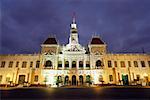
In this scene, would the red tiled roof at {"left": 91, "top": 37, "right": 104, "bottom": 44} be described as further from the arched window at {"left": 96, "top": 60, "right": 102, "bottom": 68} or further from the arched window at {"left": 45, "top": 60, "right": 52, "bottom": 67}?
the arched window at {"left": 45, "top": 60, "right": 52, "bottom": 67}

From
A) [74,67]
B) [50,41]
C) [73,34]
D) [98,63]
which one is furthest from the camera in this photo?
[73,34]

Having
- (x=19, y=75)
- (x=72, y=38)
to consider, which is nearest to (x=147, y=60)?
(x=72, y=38)

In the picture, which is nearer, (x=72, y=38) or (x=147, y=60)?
(x=147, y=60)

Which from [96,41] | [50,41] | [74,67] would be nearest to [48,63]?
[74,67]

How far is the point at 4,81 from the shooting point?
3994 centimetres

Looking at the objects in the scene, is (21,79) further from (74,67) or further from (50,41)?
(74,67)

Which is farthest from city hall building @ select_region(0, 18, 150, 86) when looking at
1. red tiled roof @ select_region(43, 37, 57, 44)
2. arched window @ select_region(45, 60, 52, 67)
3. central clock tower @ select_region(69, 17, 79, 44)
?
central clock tower @ select_region(69, 17, 79, 44)

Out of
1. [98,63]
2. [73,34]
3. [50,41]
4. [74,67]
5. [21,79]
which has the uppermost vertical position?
[73,34]

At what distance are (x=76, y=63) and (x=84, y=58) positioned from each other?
2.40 meters

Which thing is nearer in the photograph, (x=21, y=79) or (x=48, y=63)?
(x=21, y=79)

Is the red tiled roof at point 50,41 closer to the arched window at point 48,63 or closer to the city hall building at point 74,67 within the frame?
the city hall building at point 74,67

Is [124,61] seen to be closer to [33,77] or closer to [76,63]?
[76,63]

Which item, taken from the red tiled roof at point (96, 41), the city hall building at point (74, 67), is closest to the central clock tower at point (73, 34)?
the city hall building at point (74, 67)

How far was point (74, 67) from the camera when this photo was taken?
40.4m
